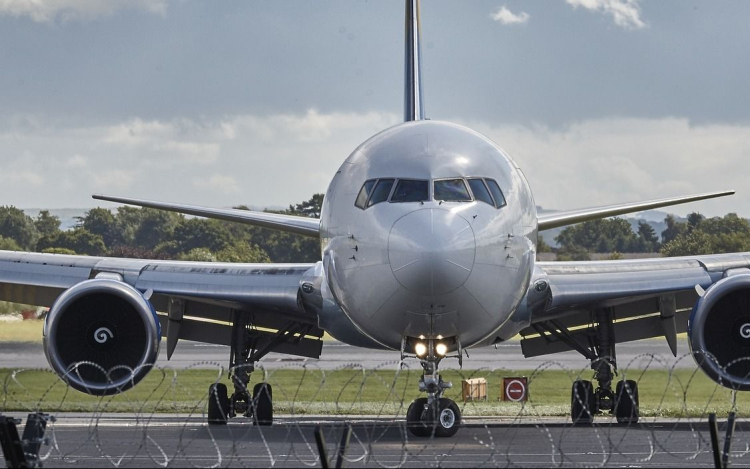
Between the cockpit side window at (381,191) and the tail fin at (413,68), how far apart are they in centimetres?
655

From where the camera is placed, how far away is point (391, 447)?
14797 mm

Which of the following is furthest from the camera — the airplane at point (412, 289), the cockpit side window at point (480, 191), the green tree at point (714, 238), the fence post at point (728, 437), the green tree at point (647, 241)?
the green tree at point (647, 241)

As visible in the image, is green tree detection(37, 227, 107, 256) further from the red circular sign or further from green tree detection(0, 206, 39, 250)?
the red circular sign

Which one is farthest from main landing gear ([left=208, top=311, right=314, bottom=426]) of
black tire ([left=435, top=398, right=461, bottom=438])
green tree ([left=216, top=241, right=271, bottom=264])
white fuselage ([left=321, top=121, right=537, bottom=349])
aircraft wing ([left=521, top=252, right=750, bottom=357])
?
green tree ([left=216, top=241, right=271, bottom=264])

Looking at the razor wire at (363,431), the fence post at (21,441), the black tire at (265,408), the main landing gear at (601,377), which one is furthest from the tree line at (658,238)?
the fence post at (21,441)

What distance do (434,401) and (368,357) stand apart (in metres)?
22.1

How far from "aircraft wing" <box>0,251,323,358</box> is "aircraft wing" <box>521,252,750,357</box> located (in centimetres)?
333

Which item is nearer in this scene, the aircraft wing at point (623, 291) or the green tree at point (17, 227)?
the aircraft wing at point (623, 291)

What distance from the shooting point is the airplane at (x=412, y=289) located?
1406cm

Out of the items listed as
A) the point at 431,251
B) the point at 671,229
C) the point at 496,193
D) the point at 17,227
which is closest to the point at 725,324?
the point at 496,193

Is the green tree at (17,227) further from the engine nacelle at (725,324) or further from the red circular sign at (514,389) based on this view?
the engine nacelle at (725,324)

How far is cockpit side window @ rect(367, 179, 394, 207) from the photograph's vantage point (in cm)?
1448

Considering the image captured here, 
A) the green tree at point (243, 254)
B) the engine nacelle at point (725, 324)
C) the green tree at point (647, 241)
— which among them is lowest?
the engine nacelle at point (725, 324)

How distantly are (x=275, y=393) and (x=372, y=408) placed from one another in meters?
2.73
